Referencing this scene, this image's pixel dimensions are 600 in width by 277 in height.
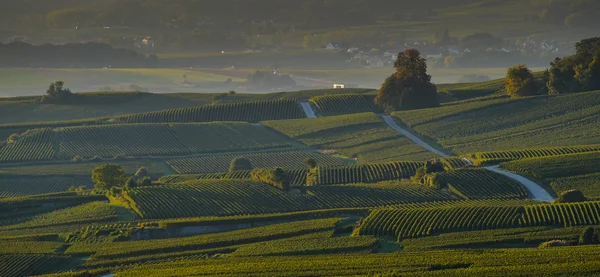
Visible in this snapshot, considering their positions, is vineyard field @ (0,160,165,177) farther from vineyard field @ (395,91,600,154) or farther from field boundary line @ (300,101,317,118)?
field boundary line @ (300,101,317,118)

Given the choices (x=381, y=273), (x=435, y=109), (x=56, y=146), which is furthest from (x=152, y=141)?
(x=381, y=273)

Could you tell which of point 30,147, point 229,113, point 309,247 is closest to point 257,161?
point 30,147

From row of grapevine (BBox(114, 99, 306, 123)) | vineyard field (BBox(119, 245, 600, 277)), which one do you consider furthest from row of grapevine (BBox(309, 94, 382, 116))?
vineyard field (BBox(119, 245, 600, 277))

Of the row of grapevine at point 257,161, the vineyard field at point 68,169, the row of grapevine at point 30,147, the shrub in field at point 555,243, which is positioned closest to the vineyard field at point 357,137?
the row of grapevine at point 257,161

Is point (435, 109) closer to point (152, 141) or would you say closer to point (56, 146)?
point (152, 141)

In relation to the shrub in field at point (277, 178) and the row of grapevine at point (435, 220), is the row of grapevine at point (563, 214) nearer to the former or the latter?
the row of grapevine at point (435, 220)

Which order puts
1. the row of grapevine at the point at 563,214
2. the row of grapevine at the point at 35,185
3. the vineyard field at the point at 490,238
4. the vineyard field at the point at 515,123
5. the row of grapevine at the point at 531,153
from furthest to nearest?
the vineyard field at the point at 515,123 < the row of grapevine at the point at 35,185 < the row of grapevine at the point at 531,153 < the row of grapevine at the point at 563,214 < the vineyard field at the point at 490,238
